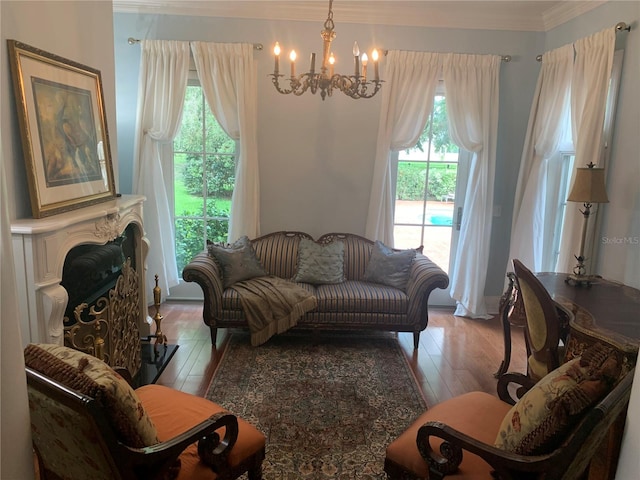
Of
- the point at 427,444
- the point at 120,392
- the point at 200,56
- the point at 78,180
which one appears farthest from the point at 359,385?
the point at 200,56

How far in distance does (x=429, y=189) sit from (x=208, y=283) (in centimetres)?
236

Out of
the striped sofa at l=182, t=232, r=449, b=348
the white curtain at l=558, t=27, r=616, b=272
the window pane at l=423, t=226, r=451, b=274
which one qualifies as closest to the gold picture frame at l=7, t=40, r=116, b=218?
the striped sofa at l=182, t=232, r=449, b=348

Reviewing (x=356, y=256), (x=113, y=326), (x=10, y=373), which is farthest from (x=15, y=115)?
(x=356, y=256)

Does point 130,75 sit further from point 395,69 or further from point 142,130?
point 395,69

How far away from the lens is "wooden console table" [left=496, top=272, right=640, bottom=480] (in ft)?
6.30

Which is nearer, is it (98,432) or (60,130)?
(98,432)

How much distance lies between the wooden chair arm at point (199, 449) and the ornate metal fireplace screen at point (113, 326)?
1.11 meters

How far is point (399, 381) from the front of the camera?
3176 mm

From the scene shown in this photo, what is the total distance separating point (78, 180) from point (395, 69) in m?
2.87

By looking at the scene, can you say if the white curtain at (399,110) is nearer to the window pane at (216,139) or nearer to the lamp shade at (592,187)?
the window pane at (216,139)

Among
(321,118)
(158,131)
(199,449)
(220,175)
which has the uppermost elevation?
(321,118)

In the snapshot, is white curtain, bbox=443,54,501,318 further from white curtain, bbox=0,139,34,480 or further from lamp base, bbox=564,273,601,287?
white curtain, bbox=0,139,34,480

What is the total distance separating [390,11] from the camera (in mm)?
4078

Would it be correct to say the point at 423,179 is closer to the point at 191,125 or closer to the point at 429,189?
the point at 429,189
